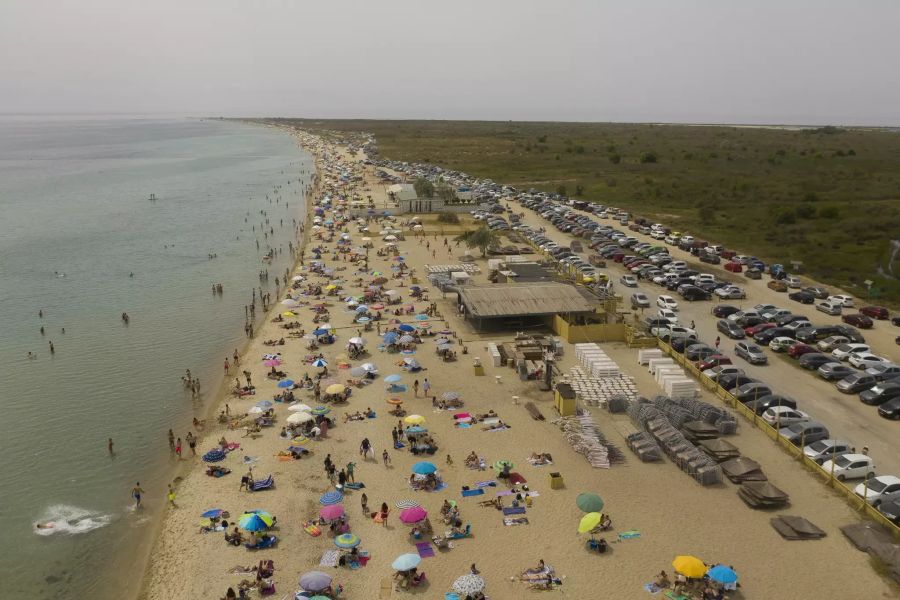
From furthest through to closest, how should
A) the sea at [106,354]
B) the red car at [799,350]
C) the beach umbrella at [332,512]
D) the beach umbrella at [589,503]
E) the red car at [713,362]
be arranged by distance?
the red car at [799,350] < the red car at [713,362] < the sea at [106,354] < the beach umbrella at [589,503] < the beach umbrella at [332,512]

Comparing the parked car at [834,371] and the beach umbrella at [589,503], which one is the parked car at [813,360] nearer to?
the parked car at [834,371]

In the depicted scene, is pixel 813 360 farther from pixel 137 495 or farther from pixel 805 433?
pixel 137 495

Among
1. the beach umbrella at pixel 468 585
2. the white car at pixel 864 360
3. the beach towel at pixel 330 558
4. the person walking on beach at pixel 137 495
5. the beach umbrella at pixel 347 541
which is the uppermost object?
the white car at pixel 864 360

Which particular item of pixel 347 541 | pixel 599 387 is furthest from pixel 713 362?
pixel 347 541

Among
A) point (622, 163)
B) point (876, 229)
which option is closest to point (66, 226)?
point (876, 229)

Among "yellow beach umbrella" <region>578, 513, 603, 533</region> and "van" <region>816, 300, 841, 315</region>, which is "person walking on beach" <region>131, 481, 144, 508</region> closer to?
"yellow beach umbrella" <region>578, 513, 603, 533</region>

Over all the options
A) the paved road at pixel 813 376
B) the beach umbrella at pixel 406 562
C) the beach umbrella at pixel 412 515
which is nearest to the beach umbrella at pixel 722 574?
the beach umbrella at pixel 406 562

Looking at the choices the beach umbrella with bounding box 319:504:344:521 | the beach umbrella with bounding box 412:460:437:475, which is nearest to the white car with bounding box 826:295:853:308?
the beach umbrella with bounding box 412:460:437:475
